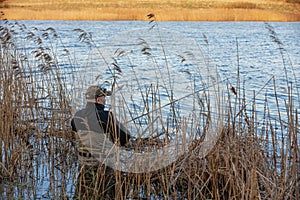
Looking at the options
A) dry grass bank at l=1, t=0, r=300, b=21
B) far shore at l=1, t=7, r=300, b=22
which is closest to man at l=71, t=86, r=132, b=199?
dry grass bank at l=1, t=0, r=300, b=21

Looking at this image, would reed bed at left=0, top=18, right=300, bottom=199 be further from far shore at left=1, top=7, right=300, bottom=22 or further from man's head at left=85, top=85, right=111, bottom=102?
far shore at left=1, top=7, right=300, bottom=22

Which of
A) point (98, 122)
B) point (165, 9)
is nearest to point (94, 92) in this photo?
point (98, 122)

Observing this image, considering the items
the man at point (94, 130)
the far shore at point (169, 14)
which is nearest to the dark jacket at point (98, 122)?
the man at point (94, 130)

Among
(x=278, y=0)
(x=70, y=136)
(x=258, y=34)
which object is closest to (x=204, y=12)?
(x=278, y=0)

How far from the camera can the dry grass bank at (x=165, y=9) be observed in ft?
94.9

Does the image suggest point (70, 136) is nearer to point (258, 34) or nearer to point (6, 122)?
point (6, 122)

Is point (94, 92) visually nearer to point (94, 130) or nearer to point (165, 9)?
point (94, 130)

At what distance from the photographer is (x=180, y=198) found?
428cm

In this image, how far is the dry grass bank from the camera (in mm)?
28922

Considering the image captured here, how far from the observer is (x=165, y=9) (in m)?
32.3

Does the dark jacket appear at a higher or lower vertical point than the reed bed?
higher

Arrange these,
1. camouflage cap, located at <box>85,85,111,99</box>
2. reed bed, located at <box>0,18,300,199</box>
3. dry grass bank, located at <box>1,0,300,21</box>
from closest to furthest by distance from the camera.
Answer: reed bed, located at <box>0,18,300,199</box>, camouflage cap, located at <box>85,85,111,99</box>, dry grass bank, located at <box>1,0,300,21</box>

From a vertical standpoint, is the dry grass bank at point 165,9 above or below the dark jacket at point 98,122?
below

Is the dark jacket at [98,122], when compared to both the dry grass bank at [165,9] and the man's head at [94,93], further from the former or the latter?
the dry grass bank at [165,9]
